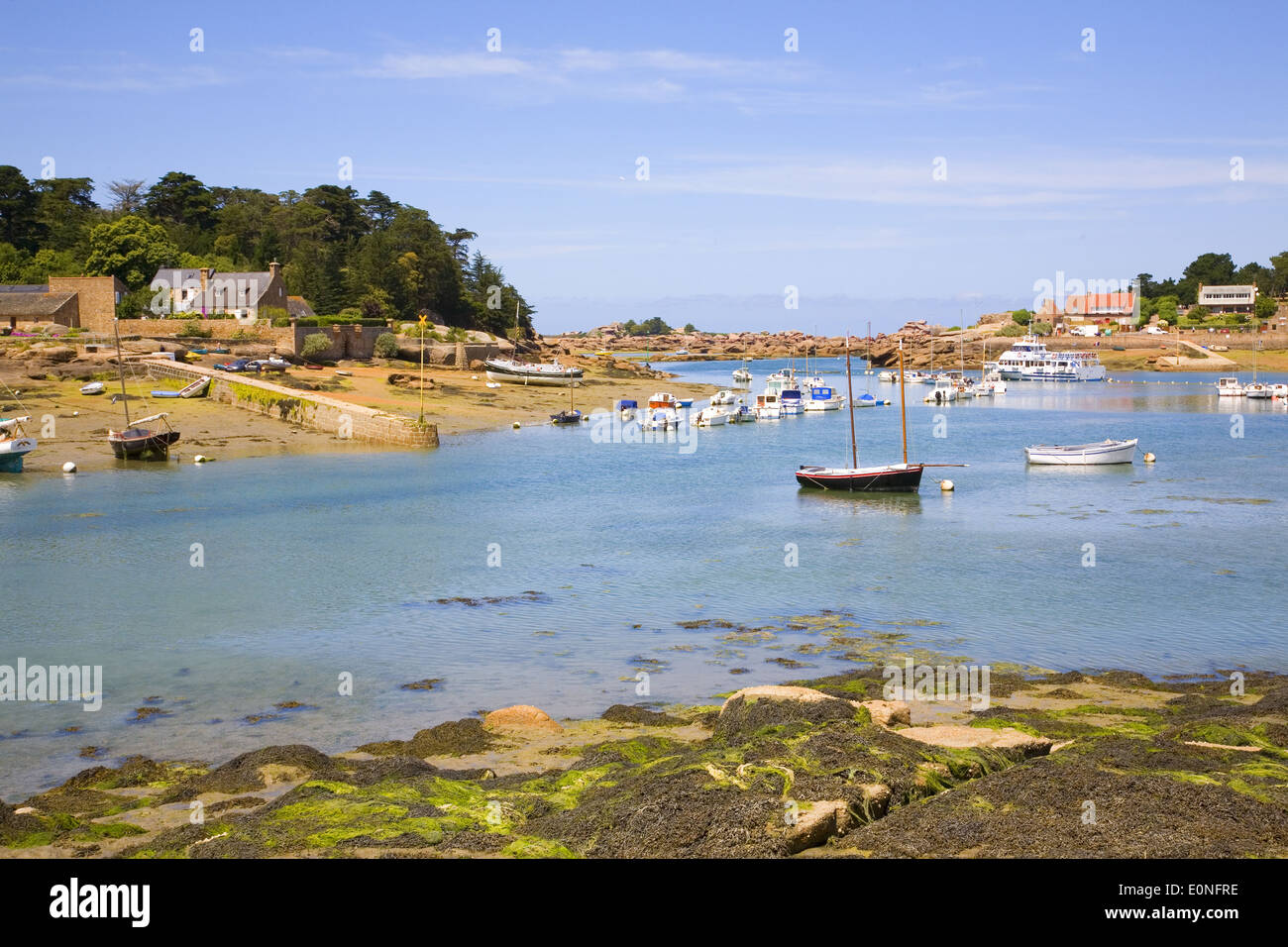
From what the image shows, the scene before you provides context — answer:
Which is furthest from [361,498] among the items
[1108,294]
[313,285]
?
[1108,294]

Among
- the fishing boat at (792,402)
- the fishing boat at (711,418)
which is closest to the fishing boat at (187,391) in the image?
the fishing boat at (711,418)

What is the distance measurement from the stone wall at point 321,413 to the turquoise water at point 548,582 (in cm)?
400

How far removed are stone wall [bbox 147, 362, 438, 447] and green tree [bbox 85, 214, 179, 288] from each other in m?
25.8

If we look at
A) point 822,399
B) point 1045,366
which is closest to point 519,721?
point 822,399

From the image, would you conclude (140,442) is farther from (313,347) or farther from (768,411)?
(768,411)

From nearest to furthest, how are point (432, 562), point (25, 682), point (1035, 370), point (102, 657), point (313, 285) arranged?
1. point (25, 682)
2. point (102, 657)
3. point (432, 562)
4. point (313, 285)
5. point (1035, 370)

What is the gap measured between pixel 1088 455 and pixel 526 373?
4631 cm

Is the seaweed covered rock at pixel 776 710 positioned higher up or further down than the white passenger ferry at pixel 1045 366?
further down

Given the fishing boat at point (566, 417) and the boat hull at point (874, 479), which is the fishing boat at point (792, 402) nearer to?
the fishing boat at point (566, 417)

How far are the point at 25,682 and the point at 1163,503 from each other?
34.3 metres

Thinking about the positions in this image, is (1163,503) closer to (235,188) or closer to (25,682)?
(25,682)

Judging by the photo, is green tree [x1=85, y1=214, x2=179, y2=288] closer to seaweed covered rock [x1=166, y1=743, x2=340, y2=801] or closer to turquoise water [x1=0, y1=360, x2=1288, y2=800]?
turquoise water [x1=0, y1=360, x2=1288, y2=800]

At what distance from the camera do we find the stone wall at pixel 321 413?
54.1 m
